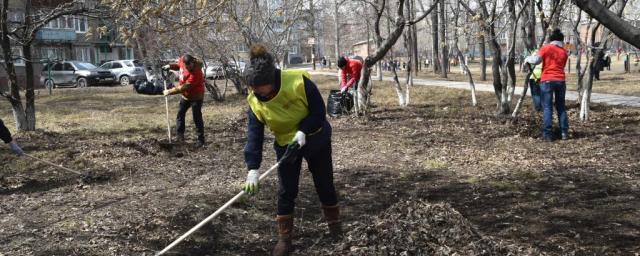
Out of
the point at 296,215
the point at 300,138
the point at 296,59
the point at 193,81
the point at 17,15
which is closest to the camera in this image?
the point at 300,138

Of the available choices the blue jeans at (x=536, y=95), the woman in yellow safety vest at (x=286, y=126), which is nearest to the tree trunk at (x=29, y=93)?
the woman in yellow safety vest at (x=286, y=126)

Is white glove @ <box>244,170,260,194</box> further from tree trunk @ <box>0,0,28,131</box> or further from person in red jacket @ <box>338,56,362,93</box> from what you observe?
person in red jacket @ <box>338,56,362,93</box>

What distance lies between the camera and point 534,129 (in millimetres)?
9070

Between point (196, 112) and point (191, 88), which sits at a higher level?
point (191, 88)

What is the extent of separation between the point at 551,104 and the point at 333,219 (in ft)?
16.9

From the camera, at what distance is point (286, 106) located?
3.88 meters

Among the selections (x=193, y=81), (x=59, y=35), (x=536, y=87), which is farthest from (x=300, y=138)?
(x=59, y=35)

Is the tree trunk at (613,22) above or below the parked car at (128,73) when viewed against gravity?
below

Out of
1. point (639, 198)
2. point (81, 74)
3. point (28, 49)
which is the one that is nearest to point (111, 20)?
point (28, 49)

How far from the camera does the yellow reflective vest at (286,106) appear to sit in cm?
382

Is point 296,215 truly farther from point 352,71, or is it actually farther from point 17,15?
point 17,15

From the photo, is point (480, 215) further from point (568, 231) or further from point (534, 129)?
point (534, 129)

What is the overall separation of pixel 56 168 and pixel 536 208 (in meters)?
5.62

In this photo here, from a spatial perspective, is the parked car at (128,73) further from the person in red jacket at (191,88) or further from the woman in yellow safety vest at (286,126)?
the woman in yellow safety vest at (286,126)
